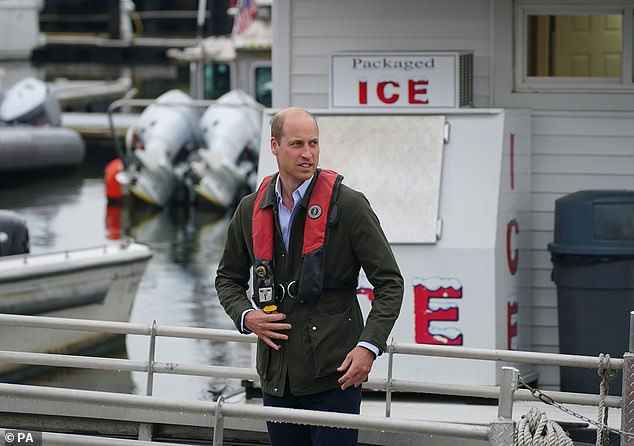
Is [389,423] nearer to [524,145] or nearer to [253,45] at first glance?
[524,145]

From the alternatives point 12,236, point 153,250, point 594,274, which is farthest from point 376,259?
point 153,250

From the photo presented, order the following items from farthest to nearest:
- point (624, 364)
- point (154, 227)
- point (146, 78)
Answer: point (146, 78) < point (154, 227) < point (624, 364)

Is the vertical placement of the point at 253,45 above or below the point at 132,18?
below

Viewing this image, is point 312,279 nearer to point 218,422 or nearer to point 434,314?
point 218,422

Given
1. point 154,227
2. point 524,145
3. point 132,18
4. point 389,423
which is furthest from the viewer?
point 132,18

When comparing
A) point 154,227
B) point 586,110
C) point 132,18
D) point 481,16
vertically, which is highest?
point 132,18

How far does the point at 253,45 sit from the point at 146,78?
31.2m

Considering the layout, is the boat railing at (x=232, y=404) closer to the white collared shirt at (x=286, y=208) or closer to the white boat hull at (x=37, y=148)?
the white collared shirt at (x=286, y=208)

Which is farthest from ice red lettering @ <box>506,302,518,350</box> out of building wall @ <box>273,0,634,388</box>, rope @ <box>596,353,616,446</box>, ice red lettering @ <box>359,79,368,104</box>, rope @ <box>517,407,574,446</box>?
rope @ <box>517,407,574,446</box>

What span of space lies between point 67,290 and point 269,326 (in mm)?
7883

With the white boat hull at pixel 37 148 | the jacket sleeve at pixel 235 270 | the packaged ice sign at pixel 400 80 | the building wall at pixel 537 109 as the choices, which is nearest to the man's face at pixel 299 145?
the jacket sleeve at pixel 235 270

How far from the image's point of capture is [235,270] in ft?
17.6

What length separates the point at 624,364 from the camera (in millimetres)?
5875

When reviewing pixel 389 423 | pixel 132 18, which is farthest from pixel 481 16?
pixel 132 18
